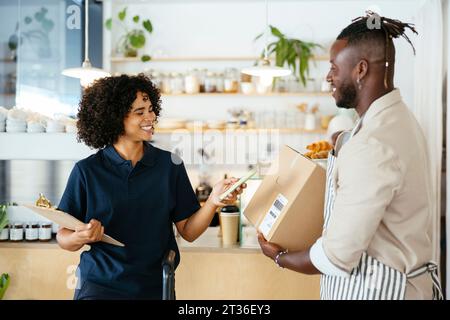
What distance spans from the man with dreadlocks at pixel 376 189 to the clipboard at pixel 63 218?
638mm

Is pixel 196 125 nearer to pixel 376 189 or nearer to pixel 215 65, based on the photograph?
pixel 215 65

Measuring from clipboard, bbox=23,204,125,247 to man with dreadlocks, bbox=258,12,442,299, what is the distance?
2.09 feet

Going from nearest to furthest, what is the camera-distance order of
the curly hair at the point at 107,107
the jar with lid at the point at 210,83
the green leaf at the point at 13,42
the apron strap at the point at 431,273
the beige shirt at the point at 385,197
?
the beige shirt at the point at 385,197
the apron strap at the point at 431,273
the curly hair at the point at 107,107
the green leaf at the point at 13,42
the jar with lid at the point at 210,83

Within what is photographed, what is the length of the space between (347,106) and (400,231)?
353mm

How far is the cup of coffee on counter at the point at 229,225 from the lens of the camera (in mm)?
2283

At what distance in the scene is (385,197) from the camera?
1.14 metres

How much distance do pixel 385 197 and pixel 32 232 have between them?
1.79 meters

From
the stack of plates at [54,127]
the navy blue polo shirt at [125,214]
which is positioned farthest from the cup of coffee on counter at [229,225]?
the stack of plates at [54,127]

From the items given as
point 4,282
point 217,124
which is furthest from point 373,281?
point 217,124

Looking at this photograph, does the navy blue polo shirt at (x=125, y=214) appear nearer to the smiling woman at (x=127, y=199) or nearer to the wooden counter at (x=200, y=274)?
the smiling woman at (x=127, y=199)

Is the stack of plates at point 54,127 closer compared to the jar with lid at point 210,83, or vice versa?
the stack of plates at point 54,127

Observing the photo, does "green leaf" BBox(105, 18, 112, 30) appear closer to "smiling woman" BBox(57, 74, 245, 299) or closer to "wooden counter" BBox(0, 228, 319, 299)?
"wooden counter" BBox(0, 228, 319, 299)
